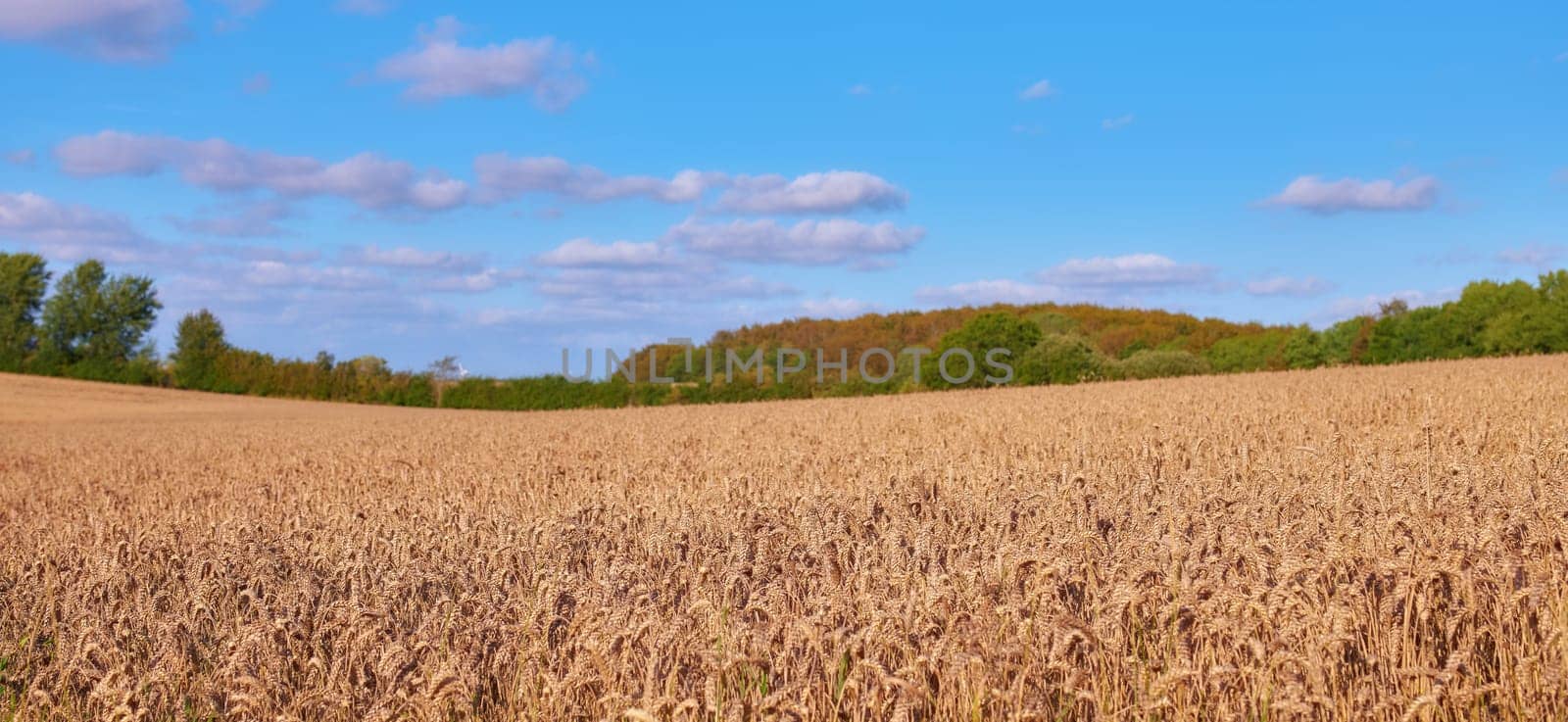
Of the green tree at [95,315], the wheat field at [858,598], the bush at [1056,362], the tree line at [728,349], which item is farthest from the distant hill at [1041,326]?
the wheat field at [858,598]

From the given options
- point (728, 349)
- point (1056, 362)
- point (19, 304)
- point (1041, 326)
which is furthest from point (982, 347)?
point (19, 304)

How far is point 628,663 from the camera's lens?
3297 mm

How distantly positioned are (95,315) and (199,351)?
864 centimetres

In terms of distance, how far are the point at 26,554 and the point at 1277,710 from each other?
6.72 m

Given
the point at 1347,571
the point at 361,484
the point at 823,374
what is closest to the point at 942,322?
the point at 823,374

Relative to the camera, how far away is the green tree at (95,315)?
182ft

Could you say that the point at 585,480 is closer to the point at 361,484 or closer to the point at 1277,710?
the point at 361,484

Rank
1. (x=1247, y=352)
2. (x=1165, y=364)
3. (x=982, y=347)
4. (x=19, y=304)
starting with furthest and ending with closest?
(x=1247, y=352), (x=19, y=304), (x=1165, y=364), (x=982, y=347)

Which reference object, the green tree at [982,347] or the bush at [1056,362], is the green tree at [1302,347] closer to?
the green tree at [982,347]

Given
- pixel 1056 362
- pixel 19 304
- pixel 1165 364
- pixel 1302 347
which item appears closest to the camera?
pixel 1056 362

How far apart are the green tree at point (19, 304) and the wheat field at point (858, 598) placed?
182 feet

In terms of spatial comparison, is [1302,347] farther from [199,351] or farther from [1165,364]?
[199,351]

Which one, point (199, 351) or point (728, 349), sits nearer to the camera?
point (728, 349)

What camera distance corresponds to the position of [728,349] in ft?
148
